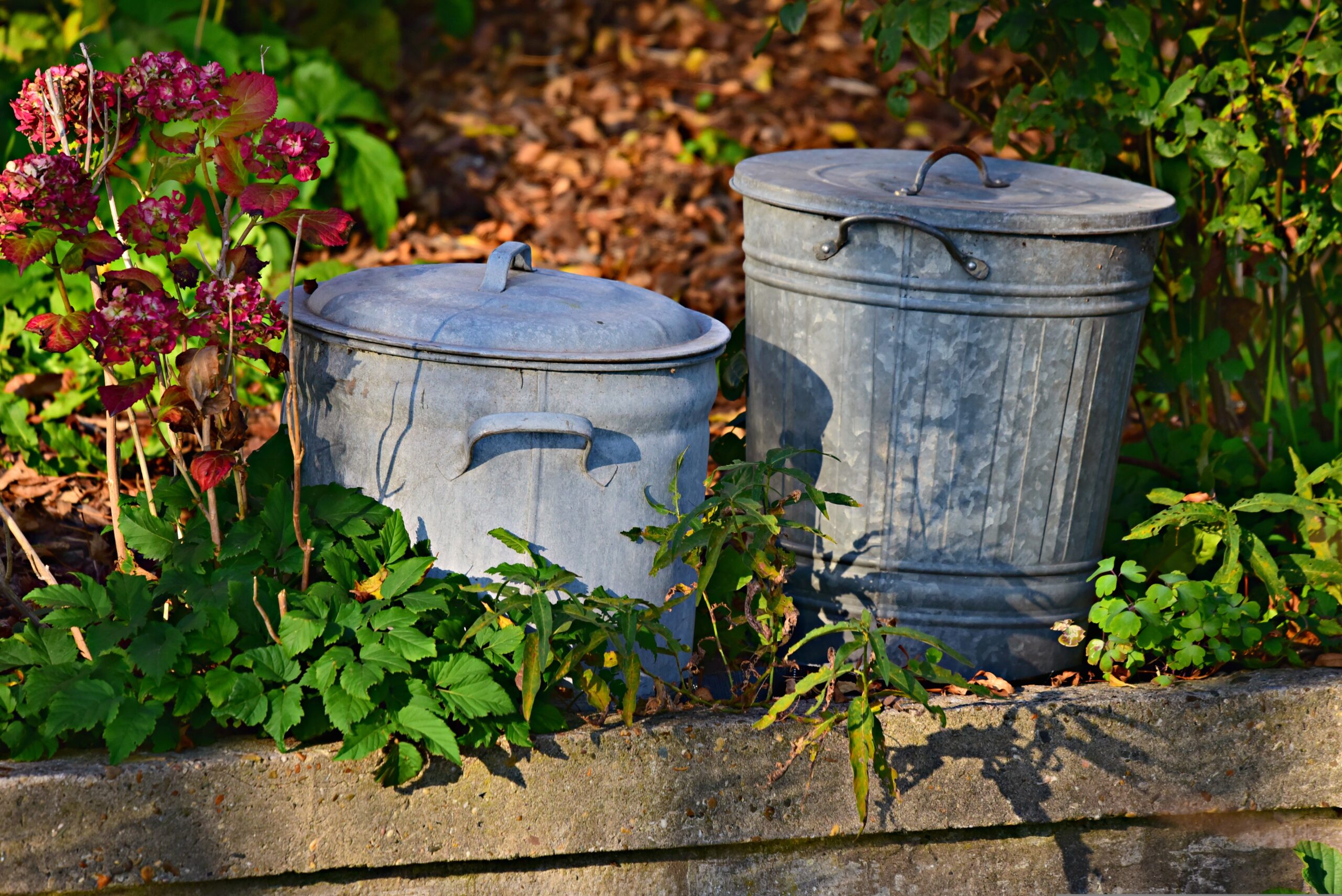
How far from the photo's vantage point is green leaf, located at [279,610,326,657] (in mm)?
2078

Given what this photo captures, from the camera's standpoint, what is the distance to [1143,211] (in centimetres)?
247

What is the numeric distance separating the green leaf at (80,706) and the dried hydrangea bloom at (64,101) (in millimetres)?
885

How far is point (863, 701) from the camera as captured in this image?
6.98ft

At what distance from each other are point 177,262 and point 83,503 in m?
1.14

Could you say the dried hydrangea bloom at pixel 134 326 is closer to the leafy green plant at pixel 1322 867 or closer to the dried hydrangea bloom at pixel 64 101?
the dried hydrangea bloom at pixel 64 101

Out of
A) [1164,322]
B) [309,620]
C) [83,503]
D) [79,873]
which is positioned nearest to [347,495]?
[309,620]

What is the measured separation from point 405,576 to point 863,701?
0.80m

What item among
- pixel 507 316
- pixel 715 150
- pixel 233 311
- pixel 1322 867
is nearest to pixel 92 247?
pixel 233 311

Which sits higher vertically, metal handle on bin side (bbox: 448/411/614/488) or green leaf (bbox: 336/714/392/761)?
metal handle on bin side (bbox: 448/411/614/488)

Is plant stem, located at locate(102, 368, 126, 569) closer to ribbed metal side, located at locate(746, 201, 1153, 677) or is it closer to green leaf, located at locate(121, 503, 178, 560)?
green leaf, located at locate(121, 503, 178, 560)

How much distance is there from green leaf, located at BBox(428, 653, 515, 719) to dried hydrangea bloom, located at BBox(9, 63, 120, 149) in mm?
1078

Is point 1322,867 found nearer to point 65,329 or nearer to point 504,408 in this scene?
point 504,408

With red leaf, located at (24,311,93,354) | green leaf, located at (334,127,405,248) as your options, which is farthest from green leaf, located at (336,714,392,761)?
green leaf, located at (334,127,405,248)

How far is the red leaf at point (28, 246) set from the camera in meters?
1.96
